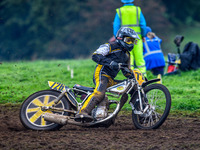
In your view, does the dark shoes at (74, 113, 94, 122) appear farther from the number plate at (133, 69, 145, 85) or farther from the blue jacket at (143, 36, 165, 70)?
the blue jacket at (143, 36, 165, 70)

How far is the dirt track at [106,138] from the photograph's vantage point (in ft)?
21.0

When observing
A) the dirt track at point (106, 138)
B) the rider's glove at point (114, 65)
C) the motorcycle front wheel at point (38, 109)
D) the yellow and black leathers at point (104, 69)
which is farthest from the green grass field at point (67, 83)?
the motorcycle front wheel at point (38, 109)

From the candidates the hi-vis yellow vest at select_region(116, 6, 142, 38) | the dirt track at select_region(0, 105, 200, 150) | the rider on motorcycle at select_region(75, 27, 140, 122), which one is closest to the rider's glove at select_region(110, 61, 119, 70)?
the rider on motorcycle at select_region(75, 27, 140, 122)

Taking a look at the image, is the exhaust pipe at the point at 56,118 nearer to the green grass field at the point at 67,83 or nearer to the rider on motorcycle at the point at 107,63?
the rider on motorcycle at the point at 107,63

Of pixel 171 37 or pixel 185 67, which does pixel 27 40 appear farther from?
pixel 185 67

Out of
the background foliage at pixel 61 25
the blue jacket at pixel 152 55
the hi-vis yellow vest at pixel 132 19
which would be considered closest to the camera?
the hi-vis yellow vest at pixel 132 19

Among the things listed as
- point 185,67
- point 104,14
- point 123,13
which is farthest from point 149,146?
point 104,14

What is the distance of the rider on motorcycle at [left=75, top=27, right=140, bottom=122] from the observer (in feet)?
25.3

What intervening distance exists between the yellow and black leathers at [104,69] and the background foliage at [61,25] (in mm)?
32910

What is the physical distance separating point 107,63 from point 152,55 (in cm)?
810

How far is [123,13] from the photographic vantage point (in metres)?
12.3

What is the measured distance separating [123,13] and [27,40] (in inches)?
1276

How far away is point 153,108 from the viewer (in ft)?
25.6

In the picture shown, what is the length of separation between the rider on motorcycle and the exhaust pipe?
22 cm
